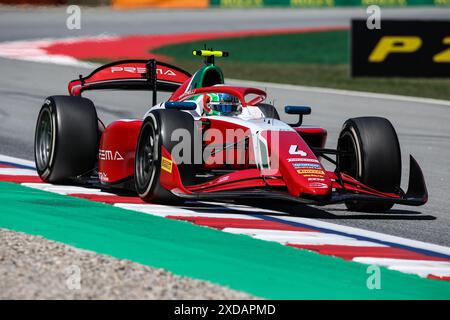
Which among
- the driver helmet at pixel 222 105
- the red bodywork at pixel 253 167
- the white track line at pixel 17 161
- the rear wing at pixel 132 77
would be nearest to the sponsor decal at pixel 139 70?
the rear wing at pixel 132 77

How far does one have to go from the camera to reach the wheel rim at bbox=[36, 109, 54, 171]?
35.4ft

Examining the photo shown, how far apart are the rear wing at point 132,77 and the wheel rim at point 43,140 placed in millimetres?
508

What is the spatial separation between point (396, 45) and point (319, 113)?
525 cm

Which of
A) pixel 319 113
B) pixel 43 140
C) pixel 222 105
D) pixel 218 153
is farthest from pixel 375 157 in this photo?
pixel 319 113

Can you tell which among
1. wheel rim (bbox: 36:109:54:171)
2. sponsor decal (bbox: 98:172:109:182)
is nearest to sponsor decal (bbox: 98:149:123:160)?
sponsor decal (bbox: 98:172:109:182)

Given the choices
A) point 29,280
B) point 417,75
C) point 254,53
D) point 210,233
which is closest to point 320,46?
point 254,53

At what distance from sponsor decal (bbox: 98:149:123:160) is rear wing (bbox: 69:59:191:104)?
109cm

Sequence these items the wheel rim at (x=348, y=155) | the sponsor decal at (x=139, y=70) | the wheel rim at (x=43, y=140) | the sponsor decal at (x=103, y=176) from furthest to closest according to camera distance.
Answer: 1. the sponsor decal at (x=139, y=70)
2. the wheel rim at (x=43, y=140)
3. the sponsor decal at (x=103, y=176)
4. the wheel rim at (x=348, y=155)

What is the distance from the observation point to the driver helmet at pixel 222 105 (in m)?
9.99

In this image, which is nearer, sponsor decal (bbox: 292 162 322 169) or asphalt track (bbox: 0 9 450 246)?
sponsor decal (bbox: 292 162 322 169)

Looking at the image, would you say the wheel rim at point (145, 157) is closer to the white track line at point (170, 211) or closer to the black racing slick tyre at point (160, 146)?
the black racing slick tyre at point (160, 146)

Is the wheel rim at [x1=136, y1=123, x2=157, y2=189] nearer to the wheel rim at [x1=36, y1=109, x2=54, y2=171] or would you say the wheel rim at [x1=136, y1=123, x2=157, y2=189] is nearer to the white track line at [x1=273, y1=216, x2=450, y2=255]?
the white track line at [x1=273, y1=216, x2=450, y2=255]

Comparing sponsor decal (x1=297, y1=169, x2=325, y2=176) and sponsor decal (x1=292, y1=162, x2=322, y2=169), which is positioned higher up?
sponsor decal (x1=292, y1=162, x2=322, y2=169)

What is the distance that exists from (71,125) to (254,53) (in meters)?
18.8
